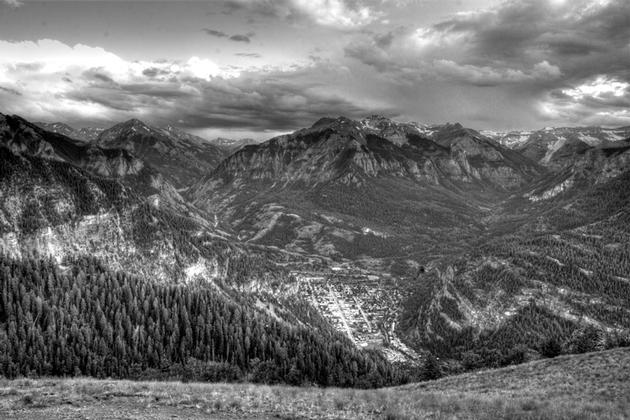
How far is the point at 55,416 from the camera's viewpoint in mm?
36375

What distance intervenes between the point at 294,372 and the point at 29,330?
11330 cm

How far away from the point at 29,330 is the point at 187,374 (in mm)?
93166

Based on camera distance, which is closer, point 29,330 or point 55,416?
point 55,416

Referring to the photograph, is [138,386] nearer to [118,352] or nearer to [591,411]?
[591,411]

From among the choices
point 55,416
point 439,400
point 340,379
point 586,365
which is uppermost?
point 55,416

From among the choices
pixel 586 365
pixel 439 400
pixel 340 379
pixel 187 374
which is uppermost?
pixel 439 400

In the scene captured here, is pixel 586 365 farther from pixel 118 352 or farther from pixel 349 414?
pixel 118 352

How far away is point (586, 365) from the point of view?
74500 mm

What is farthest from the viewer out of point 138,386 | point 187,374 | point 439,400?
point 187,374

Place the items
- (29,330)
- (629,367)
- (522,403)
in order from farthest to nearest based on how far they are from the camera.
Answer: (29,330), (629,367), (522,403)

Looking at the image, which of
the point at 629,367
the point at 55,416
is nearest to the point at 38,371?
the point at 55,416

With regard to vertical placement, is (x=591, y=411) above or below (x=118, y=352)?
above

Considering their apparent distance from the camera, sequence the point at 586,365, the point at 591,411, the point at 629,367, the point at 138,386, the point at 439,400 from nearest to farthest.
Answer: the point at 591,411 < the point at 439,400 < the point at 138,386 < the point at 629,367 < the point at 586,365

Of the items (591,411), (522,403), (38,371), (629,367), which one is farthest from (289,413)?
(38,371)
